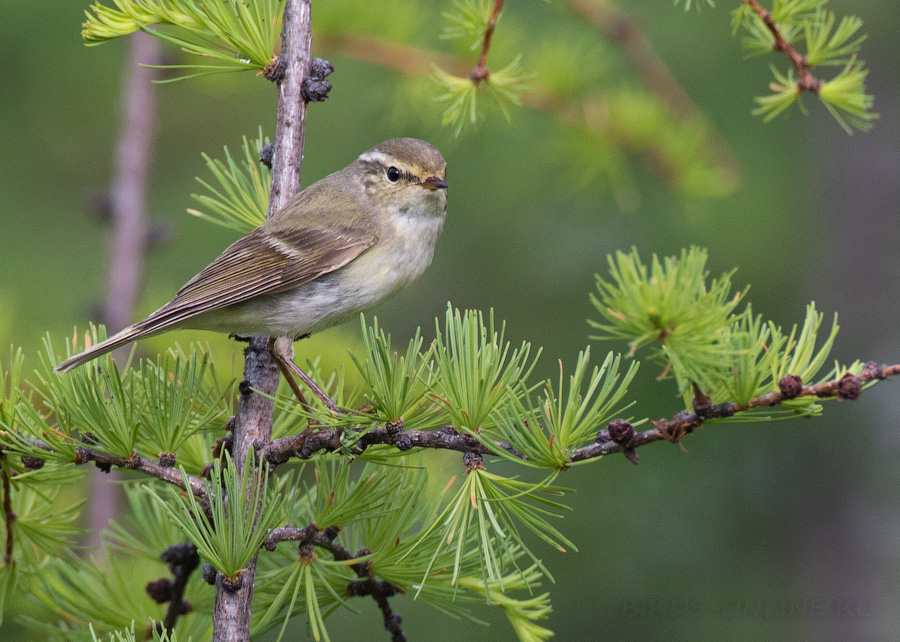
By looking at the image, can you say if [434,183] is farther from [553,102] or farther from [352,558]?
[352,558]

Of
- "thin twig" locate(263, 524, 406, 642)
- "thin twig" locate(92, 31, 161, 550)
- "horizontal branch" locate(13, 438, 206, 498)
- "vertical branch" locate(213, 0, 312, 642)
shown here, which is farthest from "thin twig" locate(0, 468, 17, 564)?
"thin twig" locate(92, 31, 161, 550)

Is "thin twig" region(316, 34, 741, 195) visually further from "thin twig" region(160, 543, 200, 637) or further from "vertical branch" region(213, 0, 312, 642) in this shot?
"thin twig" region(160, 543, 200, 637)

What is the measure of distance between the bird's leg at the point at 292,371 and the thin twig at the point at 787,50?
1248 mm

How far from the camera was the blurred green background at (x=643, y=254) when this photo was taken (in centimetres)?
379

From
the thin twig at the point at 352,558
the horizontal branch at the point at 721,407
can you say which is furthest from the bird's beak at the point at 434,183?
the horizontal branch at the point at 721,407

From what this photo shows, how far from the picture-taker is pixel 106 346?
1.94 metres

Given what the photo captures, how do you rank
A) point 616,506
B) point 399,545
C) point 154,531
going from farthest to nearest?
point 616,506
point 154,531
point 399,545

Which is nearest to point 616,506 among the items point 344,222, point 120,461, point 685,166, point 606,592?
point 606,592

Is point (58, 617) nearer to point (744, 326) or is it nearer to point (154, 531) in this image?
point (154, 531)

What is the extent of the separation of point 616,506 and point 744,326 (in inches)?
92.8

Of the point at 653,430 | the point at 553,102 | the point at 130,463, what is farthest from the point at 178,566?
the point at 553,102

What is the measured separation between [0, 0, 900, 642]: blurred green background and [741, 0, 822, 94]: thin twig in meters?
1.45

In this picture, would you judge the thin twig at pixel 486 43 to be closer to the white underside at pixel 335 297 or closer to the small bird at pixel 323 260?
the small bird at pixel 323 260

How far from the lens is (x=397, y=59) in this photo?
3031 mm
